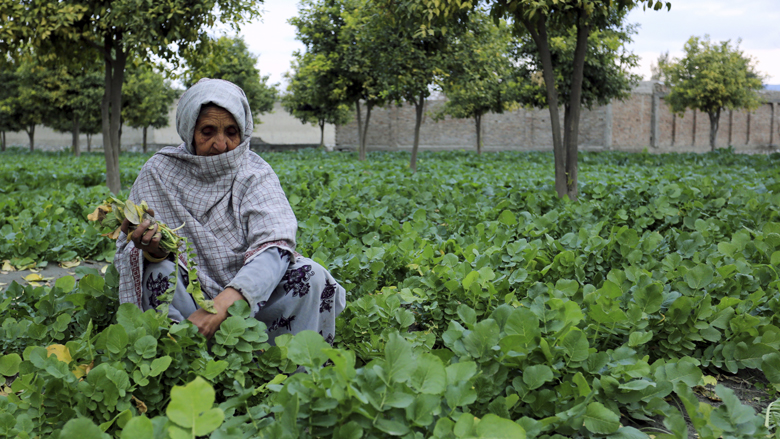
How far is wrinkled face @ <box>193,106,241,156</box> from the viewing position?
6.88ft

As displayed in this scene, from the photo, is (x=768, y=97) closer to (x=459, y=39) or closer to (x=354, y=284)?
(x=459, y=39)

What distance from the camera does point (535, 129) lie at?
34.8 meters

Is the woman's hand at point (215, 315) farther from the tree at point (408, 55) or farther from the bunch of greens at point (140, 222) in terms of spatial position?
the tree at point (408, 55)

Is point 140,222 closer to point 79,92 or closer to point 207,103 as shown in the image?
point 207,103

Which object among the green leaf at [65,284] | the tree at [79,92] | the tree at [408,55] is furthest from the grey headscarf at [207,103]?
the tree at [79,92]

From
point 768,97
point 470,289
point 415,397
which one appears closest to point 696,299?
point 470,289

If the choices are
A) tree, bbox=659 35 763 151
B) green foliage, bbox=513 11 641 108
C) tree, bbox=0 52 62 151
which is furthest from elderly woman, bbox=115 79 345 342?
tree, bbox=659 35 763 151

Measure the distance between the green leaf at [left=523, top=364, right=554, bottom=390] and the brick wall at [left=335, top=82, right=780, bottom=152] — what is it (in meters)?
32.3

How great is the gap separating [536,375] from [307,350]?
642 millimetres

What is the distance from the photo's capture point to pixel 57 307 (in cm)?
235

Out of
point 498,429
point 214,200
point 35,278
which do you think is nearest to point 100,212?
point 214,200

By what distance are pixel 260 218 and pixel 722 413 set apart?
1.52 meters

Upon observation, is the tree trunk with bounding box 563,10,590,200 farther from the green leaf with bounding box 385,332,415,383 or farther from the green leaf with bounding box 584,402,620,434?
the green leaf with bounding box 385,332,415,383

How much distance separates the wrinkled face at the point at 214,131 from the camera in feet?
6.88
